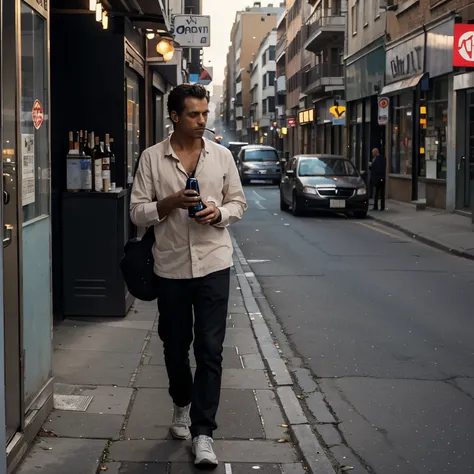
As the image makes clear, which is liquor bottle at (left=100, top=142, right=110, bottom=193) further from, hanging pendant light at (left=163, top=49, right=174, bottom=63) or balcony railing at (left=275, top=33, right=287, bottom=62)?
balcony railing at (left=275, top=33, right=287, bottom=62)

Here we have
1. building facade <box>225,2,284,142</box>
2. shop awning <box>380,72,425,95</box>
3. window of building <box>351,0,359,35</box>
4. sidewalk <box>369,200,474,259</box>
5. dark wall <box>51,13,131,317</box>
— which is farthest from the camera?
building facade <box>225,2,284,142</box>

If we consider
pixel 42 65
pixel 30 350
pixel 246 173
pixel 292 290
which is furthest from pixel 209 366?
pixel 246 173

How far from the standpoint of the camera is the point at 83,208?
29.7 ft

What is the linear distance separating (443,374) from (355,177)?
1758cm

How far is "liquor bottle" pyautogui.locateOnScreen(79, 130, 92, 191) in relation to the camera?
351 inches

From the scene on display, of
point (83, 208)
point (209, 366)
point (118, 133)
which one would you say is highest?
point (118, 133)

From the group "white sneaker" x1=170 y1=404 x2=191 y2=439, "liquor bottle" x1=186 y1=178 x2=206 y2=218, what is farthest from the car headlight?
"liquor bottle" x1=186 y1=178 x2=206 y2=218

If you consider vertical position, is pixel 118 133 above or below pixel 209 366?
above

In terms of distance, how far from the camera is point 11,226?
4918 mm

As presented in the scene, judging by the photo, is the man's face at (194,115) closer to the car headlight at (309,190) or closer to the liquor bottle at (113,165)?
the liquor bottle at (113,165)

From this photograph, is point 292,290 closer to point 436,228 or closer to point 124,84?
point 124,84

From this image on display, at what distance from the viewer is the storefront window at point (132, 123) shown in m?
10.6

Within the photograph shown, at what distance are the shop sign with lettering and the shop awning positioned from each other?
22 centimetres

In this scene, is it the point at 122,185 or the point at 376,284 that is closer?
the point at 122,185
